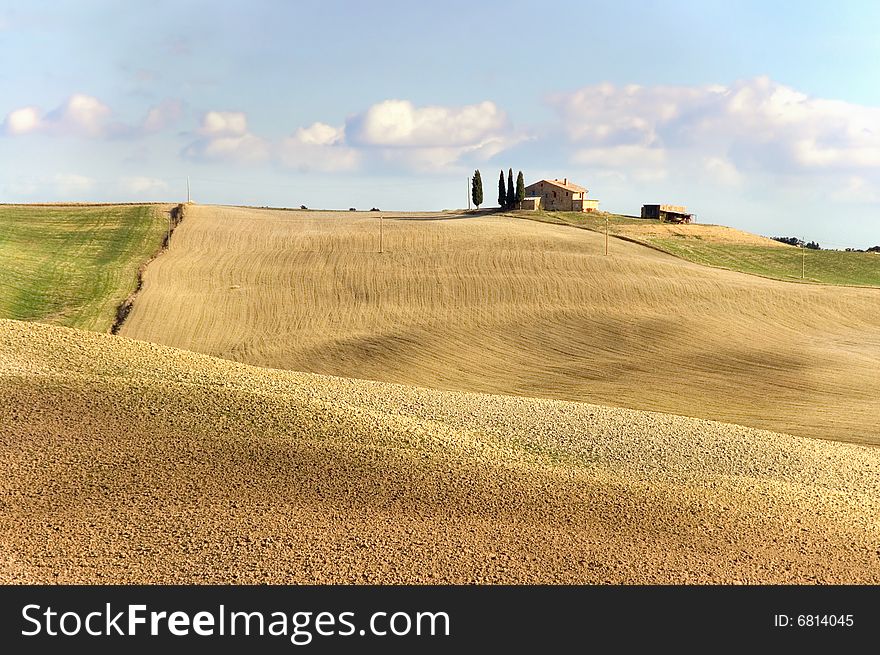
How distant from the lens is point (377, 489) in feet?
45.6

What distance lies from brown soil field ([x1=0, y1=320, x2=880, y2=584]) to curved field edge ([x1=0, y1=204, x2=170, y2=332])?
26338 mm

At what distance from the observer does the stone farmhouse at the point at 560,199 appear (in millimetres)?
91000

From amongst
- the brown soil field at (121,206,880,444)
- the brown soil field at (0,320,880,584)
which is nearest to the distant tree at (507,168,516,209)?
the brown soil field at (121,206,880,444)

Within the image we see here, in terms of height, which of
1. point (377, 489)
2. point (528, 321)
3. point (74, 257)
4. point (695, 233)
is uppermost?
point (695, 233)

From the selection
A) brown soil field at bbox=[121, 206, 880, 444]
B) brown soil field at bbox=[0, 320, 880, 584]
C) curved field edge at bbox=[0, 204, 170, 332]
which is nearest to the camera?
brown soil field at bbox=[0, 320, 880, 584]

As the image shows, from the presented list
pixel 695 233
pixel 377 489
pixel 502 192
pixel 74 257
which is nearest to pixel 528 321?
pixel 377 489

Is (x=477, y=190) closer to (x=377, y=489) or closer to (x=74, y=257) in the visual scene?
(x=74, y=257)

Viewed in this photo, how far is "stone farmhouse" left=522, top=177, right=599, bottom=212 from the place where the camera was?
9100 cm

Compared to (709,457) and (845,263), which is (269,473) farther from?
(845,263)

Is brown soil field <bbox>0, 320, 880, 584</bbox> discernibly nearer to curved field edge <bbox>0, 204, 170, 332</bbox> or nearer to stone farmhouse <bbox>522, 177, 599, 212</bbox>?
curved field edge <bbox>0, 204, 170, 332</bbox>

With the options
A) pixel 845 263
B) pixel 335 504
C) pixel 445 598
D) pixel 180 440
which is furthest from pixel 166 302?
pixel 845 263

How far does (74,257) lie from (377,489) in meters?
48.9

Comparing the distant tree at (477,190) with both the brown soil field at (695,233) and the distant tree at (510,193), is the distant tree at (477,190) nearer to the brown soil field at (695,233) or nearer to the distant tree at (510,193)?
the distant tree at (510,193)

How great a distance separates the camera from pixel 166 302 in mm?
46188
